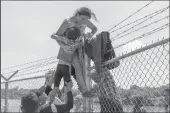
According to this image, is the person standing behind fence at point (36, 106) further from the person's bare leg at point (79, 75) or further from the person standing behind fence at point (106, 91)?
the person standing behind fence at point (106, 91)

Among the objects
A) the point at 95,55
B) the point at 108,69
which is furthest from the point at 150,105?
the point at 95,55

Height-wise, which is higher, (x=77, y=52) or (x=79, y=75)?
(x=77, y=52)

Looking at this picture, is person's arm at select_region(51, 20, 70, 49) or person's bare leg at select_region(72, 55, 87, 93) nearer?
person's bare leg at select_region(72, 55, 87, 93)

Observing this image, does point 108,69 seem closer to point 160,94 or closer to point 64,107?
point 64,107

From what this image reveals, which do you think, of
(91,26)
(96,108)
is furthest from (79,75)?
(91,26)

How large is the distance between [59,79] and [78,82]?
0.96 ft

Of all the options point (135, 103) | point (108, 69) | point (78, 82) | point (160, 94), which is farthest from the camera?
point (78, 82)

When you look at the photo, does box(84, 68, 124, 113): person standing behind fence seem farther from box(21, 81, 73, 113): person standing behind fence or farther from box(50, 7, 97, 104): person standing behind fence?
box(21, 81, 73, 113): person standing behind fence

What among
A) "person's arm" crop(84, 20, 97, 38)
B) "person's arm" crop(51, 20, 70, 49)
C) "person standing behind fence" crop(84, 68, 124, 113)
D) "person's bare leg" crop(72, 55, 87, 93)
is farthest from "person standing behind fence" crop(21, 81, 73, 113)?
"person's arm" crop(84, 20, 97, 38)

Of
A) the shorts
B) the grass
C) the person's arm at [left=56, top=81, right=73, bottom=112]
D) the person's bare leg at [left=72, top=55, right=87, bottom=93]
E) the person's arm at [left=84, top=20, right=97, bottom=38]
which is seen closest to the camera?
the grass

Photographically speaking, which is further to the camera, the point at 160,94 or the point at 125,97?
the point at 125,97

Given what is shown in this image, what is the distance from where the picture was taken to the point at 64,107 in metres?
2.98

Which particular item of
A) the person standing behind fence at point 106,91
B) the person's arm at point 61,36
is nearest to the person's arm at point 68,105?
the person standing behind fence at point 106,91

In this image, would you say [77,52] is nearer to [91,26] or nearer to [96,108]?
[91,26]
